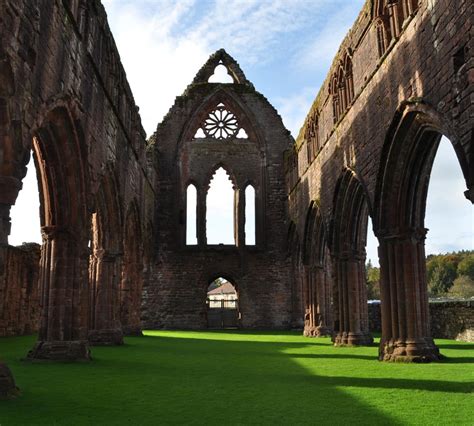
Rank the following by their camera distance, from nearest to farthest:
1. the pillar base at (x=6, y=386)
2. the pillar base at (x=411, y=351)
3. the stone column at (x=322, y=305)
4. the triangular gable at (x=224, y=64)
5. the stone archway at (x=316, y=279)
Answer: the pillar base at (x=6, y=386) < the pillar base at (x=411, y=351) < the stone column at (x=322, y=305) < the stone archway at (x=316, y=279) < the triangular gable at (x=224, y=64)

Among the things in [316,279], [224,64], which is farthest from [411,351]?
[224,64]

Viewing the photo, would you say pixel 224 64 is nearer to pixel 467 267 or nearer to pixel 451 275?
pixel 467 267

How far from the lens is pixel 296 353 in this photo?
10812 millimetres

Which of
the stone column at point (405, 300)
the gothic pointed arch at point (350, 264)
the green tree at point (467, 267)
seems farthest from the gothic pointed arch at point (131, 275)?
the green tree at point (467, 267)

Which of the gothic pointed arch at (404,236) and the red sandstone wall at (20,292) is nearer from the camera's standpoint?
the gothic pointed arch at (404,236)

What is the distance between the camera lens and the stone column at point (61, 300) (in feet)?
28.0

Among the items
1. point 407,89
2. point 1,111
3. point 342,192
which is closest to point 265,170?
point 342,192

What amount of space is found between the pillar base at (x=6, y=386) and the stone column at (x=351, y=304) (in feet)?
28.5

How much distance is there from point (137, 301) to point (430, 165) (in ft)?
35.3

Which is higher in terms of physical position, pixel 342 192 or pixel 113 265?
pixel 342 192

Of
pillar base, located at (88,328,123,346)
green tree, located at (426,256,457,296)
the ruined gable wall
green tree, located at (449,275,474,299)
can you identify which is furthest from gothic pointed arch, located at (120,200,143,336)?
green tree, located at (426,256,457,296)

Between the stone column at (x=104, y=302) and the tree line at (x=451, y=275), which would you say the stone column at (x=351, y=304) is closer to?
the stone column at (x=104, y=302)

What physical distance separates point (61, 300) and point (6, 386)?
3549 mm

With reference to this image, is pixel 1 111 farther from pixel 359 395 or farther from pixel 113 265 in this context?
pixel 113 265
